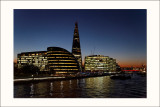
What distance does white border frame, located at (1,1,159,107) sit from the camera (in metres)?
10.5

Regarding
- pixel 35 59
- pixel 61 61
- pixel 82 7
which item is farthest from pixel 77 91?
pixel 35 59

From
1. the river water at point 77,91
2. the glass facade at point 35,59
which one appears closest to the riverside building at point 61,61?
the glass facade at point 35,59

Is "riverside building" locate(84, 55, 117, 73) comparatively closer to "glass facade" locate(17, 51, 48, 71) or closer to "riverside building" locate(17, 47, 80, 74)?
"glass facade" locate(17, 51, 48, 71)

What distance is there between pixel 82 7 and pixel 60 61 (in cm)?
5630

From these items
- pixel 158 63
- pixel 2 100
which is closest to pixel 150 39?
pixel 158 63

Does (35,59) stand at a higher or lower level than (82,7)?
lower

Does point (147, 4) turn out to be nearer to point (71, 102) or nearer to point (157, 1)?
point (157, 1)

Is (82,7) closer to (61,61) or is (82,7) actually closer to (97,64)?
Result: (61,61)

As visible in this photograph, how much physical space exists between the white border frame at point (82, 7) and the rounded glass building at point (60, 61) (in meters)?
55.5

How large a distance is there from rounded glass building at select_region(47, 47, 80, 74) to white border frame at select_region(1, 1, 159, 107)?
55.5 m

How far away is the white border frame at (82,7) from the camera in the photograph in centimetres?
1052

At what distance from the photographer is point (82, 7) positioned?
1075 centimetres

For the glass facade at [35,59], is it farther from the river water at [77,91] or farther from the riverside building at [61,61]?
the river water at [77,91]

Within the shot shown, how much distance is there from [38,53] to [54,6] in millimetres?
75672
